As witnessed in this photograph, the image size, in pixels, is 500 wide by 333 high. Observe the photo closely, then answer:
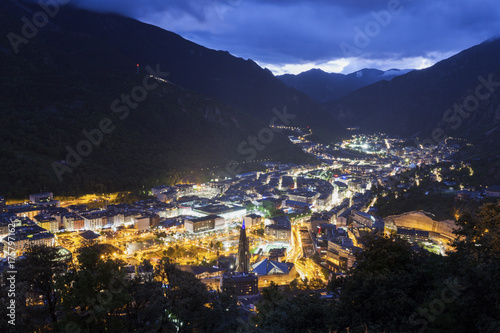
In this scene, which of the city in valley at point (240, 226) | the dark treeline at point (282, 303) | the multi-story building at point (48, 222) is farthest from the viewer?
the multi-story building at point (48, 222)

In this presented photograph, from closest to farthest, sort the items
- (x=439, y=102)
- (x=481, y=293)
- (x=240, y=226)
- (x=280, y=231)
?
1. (x=481, y=293)
2. (x=280, y=231)
3. (x=240, y=226)
4. (x=439, y=102)

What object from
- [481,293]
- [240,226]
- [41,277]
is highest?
[240,226]

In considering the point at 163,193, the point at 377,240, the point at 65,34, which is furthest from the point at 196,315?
the point at 65,34

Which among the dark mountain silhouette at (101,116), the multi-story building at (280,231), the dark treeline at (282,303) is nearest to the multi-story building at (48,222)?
the dark mountain silhouette at (101,116)

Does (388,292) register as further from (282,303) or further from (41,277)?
(41,277)

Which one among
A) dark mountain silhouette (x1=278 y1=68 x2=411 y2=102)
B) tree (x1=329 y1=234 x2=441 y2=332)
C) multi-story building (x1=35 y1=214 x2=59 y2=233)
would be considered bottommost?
Result: tree (x1=329 y1=234 x2=441 y2=332)

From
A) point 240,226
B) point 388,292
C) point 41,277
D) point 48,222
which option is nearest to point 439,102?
point 240,226

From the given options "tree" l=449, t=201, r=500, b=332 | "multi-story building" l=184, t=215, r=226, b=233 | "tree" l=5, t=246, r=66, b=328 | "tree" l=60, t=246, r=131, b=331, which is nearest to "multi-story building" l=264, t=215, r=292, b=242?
"multi-story building" l=184, t=215, r=226, b=233

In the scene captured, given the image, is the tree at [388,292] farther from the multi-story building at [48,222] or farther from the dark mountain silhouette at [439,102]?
the dark mountain silhouette at [439,102]

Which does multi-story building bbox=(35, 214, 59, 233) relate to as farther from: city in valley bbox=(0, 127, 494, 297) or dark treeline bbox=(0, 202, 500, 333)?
dark treeline bbox=(0, 202, 500, 333)

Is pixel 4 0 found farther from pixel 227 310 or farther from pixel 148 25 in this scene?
pixel 227 310

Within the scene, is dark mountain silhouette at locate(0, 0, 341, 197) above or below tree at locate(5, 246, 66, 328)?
above
